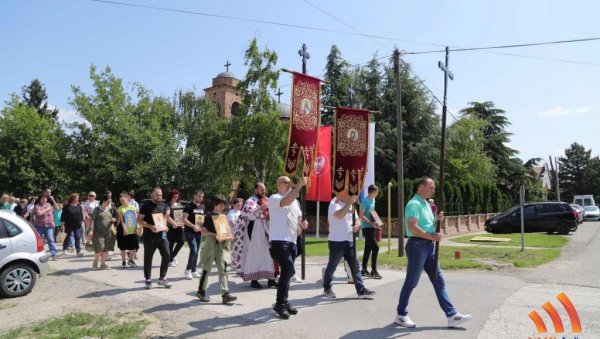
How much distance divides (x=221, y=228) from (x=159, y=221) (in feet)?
5.02

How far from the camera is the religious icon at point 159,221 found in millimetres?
8609

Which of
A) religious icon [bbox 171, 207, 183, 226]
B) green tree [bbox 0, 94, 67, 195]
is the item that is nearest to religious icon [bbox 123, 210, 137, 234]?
religious icon [bbox 171, 207, 183, 226]

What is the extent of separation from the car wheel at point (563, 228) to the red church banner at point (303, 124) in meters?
19.4

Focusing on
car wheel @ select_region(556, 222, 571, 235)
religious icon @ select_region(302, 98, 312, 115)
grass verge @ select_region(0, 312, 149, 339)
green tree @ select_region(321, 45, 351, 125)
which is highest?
green tree @ select_region(321, 45, 351, 125)

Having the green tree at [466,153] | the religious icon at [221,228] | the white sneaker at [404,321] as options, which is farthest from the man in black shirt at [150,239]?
the green tree at [466,153]

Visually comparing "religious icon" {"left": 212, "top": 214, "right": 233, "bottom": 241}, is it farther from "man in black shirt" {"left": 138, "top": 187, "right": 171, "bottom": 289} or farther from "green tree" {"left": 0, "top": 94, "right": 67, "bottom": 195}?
"green tree" {"left": 0, "top": 94, "right": 67, "bottom": 195}

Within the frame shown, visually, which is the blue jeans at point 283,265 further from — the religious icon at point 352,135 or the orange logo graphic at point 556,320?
the religious icon at point 352,135

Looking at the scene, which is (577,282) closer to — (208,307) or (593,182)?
(208,307)

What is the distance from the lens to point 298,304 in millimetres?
7410

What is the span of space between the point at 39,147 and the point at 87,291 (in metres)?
33.2

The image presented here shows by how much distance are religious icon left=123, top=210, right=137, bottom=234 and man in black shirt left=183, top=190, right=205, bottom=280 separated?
170 cm

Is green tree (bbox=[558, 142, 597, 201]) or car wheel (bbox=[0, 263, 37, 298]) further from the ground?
green tree (bbox=[558, 142, 597, 201])

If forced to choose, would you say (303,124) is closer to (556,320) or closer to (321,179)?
(556,320)

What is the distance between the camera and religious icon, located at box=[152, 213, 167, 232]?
8.61 meters
